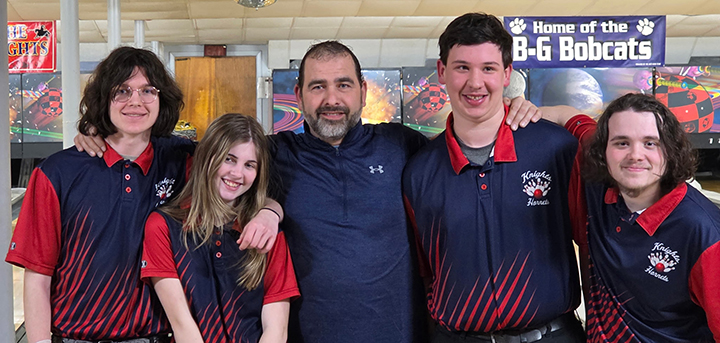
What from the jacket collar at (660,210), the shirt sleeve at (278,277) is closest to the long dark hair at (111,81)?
the shirt sleeve at (278,277)

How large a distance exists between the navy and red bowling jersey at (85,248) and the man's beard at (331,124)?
24.3 inches

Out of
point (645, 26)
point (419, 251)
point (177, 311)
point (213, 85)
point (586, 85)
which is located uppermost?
point (213, 85)

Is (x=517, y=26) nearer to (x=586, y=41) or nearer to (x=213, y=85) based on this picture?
(x=586, y=41)

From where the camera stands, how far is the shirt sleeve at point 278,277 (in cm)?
183

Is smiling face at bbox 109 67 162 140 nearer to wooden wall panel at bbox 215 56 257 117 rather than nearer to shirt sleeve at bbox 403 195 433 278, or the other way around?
shirt sleeve at bbox 403 195 433 278

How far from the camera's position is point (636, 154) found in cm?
151

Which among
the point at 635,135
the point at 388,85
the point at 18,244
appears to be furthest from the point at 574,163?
the point at 388,85

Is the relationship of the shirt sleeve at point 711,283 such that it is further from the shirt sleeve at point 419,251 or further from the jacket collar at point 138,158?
the jacket collar at point 138,158

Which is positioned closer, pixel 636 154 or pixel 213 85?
pixel 636 154

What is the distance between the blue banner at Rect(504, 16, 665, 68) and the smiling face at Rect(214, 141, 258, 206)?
3427 mm

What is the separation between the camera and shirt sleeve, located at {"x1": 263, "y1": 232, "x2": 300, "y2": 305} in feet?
5.99

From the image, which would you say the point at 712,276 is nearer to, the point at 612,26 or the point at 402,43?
the point at 612,26

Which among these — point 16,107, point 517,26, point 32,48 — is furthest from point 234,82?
point 517,26

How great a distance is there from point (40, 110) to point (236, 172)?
7117 millimetres
